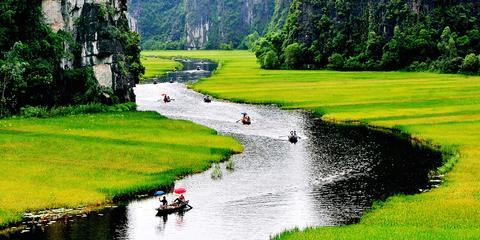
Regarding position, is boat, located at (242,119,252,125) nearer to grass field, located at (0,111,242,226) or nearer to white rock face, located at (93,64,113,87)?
grass field, located at (0,111,242,226)

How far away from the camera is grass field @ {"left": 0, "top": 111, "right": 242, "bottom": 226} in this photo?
38844 mm

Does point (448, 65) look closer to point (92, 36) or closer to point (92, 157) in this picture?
point (92, 36)

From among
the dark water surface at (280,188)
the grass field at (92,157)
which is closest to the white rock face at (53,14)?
the grass field at (92,157)

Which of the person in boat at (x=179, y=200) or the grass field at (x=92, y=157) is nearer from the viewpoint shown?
the person in boat at (x=179, y=200)

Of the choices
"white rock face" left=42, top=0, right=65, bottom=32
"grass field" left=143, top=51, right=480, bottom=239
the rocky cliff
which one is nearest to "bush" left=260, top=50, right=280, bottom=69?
"grass field" left=143, top=51, right=480, bottom=239

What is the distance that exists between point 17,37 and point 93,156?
97.1 ft

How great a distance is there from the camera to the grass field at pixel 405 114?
32594mm

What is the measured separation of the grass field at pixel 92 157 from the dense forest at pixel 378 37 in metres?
80.8

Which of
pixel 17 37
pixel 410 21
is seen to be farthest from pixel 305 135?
pixel 410 21

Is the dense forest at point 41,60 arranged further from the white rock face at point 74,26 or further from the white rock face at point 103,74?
Answer: the white rock face at point 103,74

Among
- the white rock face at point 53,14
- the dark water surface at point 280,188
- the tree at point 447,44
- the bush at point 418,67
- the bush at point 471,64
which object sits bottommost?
the dark water surface at point 280,188

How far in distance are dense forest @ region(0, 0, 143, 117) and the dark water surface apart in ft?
61.9

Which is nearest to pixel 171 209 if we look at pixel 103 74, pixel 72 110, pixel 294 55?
pixel 72 110

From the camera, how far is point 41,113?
7088cm
